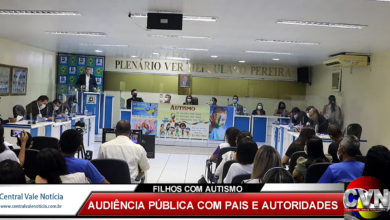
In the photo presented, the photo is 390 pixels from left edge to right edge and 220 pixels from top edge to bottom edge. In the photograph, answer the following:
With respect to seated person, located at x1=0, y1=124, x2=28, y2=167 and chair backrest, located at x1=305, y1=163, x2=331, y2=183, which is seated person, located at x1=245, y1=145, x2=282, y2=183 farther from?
seated person, located at x1=0, y1=124, x2=28, y2=167

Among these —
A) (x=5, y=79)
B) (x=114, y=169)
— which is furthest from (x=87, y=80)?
(x=114, y=169)

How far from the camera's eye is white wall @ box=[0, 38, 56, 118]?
10.2 meters

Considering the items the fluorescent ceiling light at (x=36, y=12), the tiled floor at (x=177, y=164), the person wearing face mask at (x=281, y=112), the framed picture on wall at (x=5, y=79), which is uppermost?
the fluorescent ceiling light at (x=36, y=12)

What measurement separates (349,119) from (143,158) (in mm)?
7930

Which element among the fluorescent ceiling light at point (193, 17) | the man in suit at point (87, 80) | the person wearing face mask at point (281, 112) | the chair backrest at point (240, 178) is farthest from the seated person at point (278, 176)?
the man in suit at point (87, 80)

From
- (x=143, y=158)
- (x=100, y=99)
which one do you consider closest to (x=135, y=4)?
(x=143, y=158)

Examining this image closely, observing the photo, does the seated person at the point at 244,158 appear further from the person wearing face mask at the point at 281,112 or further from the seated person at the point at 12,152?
the person wearing face mask at the point at 281,112

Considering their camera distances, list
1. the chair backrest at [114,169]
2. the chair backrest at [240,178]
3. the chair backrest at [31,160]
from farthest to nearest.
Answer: the chair backrest at [31,160] → the chair backrest at [114,169] → the chair backrest at [240,178]

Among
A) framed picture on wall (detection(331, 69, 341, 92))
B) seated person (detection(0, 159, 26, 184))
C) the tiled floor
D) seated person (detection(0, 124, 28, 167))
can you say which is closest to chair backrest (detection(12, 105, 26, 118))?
the tiled floor

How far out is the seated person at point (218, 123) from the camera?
37.6ft

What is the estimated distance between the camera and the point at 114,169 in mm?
3680

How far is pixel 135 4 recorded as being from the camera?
5.29 meters

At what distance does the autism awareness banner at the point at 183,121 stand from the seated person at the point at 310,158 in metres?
7.27

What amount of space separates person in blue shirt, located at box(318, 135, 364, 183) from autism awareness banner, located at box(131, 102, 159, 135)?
8.23 m
